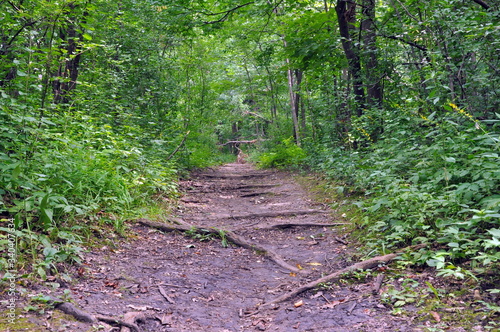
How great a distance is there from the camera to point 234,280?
12.8ft

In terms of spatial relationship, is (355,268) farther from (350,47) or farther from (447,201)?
(350,47)

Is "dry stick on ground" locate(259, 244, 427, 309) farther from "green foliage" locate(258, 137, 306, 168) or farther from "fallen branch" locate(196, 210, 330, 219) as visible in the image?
"green foliage" locate(258, 137, 306, 168)

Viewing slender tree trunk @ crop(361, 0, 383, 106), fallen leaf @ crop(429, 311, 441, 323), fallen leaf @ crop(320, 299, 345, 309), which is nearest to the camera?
fallen leaf @ crop(429, 311, 441, 323)

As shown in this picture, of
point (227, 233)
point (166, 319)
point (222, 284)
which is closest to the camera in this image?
point (166, 319)

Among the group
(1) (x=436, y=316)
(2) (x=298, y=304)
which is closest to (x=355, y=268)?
(2) (x=298, y=304)

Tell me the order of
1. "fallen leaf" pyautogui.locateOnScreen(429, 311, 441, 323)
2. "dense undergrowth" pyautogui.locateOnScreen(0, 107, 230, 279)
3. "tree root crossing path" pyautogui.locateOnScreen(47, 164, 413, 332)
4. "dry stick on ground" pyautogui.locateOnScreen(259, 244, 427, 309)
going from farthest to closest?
"dry stick on ground" pyautogui.locateOnScreen(259, 244, 427, 309) → "dense undergrowth" pyautogui.locateOnScreen(0, 107, 230, 279) → "tree root crossing path" pyautogui.locateOnScreen(47, 164, 413, 332) → "fallen leaf" pyautogui.locateOnScreen(429, 311, 441, 323)

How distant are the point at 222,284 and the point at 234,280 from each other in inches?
7.5

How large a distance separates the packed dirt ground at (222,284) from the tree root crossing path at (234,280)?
1cm

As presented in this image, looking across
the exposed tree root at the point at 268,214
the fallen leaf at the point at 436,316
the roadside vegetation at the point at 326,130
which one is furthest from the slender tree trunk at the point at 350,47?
the fallen leaf at the point at 436,316

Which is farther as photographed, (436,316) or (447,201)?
(447,201)

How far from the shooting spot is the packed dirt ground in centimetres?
260

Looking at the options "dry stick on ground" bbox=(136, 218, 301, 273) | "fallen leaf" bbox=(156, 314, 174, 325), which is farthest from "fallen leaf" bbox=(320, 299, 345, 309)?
"dry stick on ground" bbox=(136, 218, 301, 273)

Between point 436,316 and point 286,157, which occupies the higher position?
point 286,157

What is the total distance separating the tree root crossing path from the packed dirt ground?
0.03 feet
